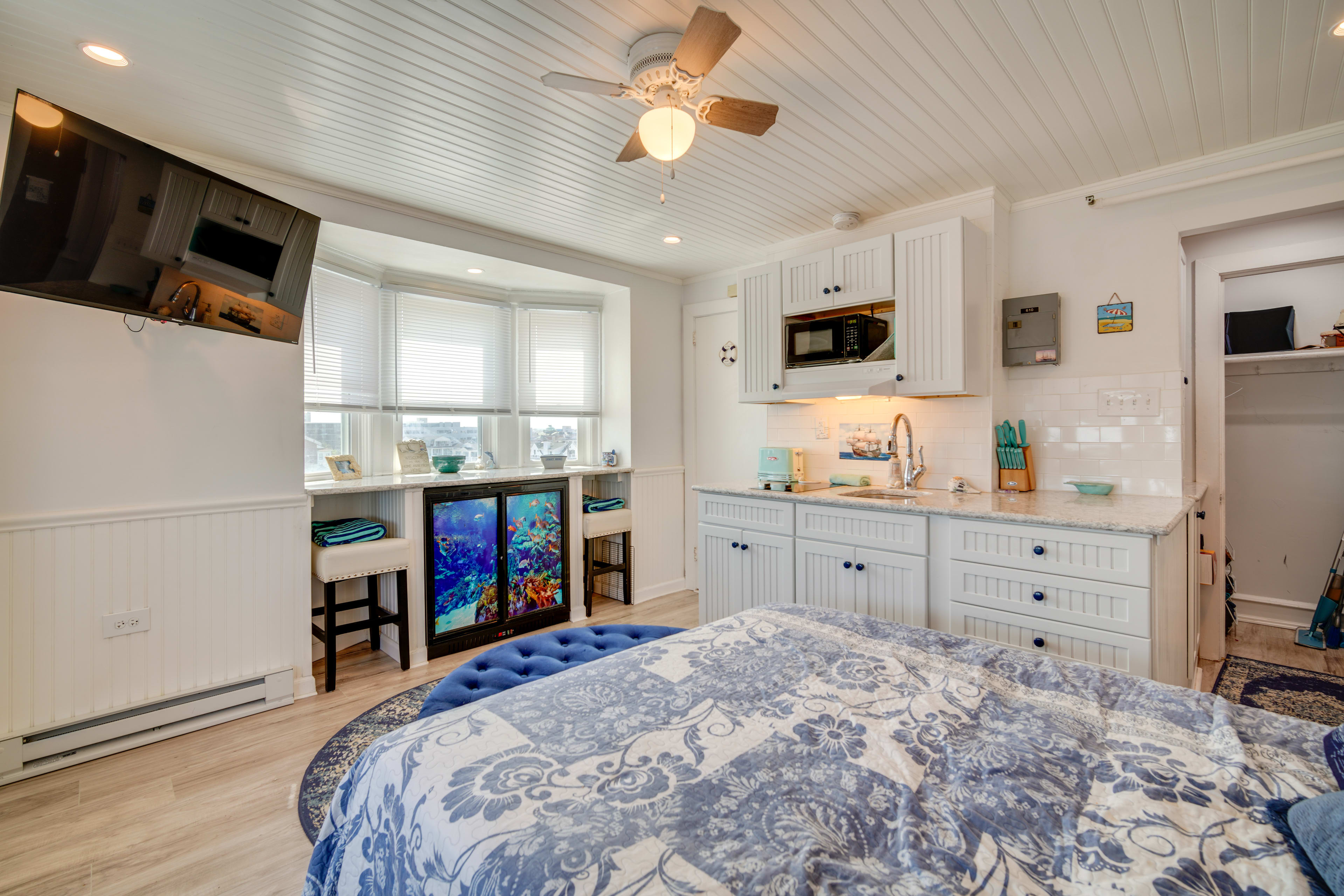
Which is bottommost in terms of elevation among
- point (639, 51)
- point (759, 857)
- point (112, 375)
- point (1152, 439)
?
point (759, 857)

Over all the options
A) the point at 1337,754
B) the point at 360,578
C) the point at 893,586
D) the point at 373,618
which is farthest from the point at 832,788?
the point at 360,578

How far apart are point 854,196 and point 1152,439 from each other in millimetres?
1916

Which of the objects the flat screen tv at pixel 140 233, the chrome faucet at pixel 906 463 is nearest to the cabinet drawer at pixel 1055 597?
the chrome faucet at pixel 906 463

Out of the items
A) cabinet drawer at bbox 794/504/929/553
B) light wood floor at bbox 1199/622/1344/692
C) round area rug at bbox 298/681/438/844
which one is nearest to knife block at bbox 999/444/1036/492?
cabinet drawer at bbox 794/504/929/553

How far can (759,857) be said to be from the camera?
2.32ft

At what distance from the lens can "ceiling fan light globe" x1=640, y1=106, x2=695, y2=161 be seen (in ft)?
6.21

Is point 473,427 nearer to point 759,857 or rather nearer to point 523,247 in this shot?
point 523,247

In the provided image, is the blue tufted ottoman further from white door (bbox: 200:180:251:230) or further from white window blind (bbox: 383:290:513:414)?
white window blind (bbox: 383:290:513:414)

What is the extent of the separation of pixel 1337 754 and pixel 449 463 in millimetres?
3820

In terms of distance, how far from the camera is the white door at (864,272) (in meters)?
3.10

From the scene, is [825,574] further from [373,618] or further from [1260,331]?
[1260,331]

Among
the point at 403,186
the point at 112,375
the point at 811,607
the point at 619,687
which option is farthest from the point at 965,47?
the point at 112,375

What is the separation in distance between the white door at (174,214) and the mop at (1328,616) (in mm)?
5994

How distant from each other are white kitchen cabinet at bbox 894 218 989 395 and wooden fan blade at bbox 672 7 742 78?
1.62m
